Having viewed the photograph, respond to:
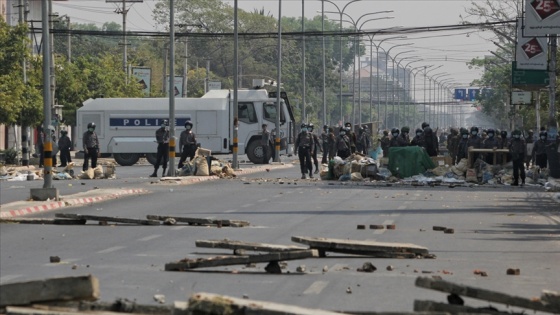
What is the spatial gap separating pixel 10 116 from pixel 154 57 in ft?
329

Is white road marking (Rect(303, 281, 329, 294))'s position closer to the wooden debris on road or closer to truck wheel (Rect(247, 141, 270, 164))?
the wooden debris on road

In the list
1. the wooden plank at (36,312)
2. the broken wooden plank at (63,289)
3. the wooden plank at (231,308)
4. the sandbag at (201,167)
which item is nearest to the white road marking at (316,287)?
the broken wooden plank at (63,289)

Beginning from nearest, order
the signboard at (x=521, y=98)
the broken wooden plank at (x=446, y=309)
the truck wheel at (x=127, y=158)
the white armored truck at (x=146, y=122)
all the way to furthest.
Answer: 1. the broken wooden plank at (x=446, y=309)
2. the signboard at (x=521, y=98)
3. the white armored truck at (x=146, y=122)
4. the truck wheel at (x=127, y=158)

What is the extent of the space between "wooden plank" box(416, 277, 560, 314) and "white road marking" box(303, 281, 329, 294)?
2721 millimetres

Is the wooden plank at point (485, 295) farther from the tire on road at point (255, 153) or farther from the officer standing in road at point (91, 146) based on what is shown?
the tire on road at point (255, 153)

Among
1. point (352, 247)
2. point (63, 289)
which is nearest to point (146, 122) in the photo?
point (352, 247)

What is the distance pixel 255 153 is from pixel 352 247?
5232cm

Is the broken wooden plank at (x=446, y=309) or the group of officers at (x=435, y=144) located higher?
the broken wooden plank at (x=446, y=309)

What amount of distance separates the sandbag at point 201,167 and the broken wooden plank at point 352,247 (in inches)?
1200

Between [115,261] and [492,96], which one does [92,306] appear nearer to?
[115,261]

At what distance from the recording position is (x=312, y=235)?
851 inches

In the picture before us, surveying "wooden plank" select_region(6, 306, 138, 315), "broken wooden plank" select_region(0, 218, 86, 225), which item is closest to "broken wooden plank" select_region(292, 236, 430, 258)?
"wooden plank" select_region(6, 306, 138, 315)

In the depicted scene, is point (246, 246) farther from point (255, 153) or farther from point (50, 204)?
point (255, 153)

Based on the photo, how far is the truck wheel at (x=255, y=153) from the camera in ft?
228
